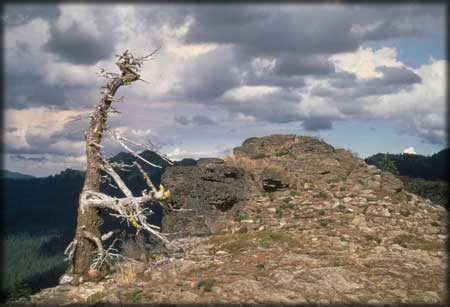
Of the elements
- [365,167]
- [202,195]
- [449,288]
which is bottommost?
[449,288]

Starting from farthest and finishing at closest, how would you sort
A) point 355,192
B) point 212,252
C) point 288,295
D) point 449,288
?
point 355,192 < point 212,252 < point 449,288 < point 288,295

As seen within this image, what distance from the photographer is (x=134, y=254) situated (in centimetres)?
2045

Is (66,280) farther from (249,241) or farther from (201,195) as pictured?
(201,195)

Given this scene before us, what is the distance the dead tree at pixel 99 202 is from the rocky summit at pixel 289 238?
777 mm

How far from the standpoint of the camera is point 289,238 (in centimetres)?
1908

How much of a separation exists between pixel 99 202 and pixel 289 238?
8907 millimetres

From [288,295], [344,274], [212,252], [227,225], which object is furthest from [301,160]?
[288,295]

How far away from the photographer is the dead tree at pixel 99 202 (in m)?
14.4

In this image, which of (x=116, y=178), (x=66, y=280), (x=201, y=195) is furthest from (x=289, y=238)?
(x=66, y=280)

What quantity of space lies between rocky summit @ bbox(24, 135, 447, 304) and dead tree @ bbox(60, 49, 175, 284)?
0.78m

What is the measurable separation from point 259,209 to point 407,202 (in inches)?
343

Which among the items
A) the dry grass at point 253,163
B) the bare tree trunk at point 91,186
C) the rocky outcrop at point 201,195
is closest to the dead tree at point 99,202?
the bare tree trunk at point 91,186

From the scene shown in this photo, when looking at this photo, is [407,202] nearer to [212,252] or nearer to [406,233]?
[406,233]

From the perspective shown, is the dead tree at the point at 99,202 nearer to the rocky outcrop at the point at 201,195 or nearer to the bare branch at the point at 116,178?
the bare branch at the point at 116,178
